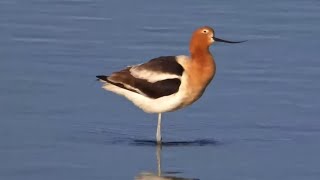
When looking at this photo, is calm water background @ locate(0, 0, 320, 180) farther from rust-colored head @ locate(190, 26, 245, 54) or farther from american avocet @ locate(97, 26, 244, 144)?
rust-colored head @ locate(190, 26, 245, 54)

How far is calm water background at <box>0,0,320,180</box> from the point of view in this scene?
11.8 metres

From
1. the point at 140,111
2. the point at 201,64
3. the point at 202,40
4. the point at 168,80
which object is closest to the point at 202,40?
the point at 202,40

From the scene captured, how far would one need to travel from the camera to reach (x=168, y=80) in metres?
12.7

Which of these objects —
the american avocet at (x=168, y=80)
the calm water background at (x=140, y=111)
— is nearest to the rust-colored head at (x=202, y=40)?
the american avocet at (x=168, y=80)

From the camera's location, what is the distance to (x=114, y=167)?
38.0ft

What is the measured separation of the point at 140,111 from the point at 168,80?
1236 mm

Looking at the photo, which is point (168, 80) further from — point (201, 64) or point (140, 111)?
point (140, 111)

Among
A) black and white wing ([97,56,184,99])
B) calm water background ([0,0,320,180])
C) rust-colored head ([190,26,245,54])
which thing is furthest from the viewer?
rust-colored head ([190,26,245,54])

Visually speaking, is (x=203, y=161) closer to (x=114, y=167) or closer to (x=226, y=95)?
(x=114, y=167)

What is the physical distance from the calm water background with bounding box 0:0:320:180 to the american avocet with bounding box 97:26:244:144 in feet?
1.15

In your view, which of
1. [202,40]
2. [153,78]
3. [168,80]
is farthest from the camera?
[202,40]

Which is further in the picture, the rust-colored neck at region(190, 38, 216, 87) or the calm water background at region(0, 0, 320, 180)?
the rust-colored neck at region(190, 38, 216, 87)

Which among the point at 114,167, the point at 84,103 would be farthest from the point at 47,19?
the point at 114,167

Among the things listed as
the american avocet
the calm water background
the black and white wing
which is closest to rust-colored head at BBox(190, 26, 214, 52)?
the american avocet
